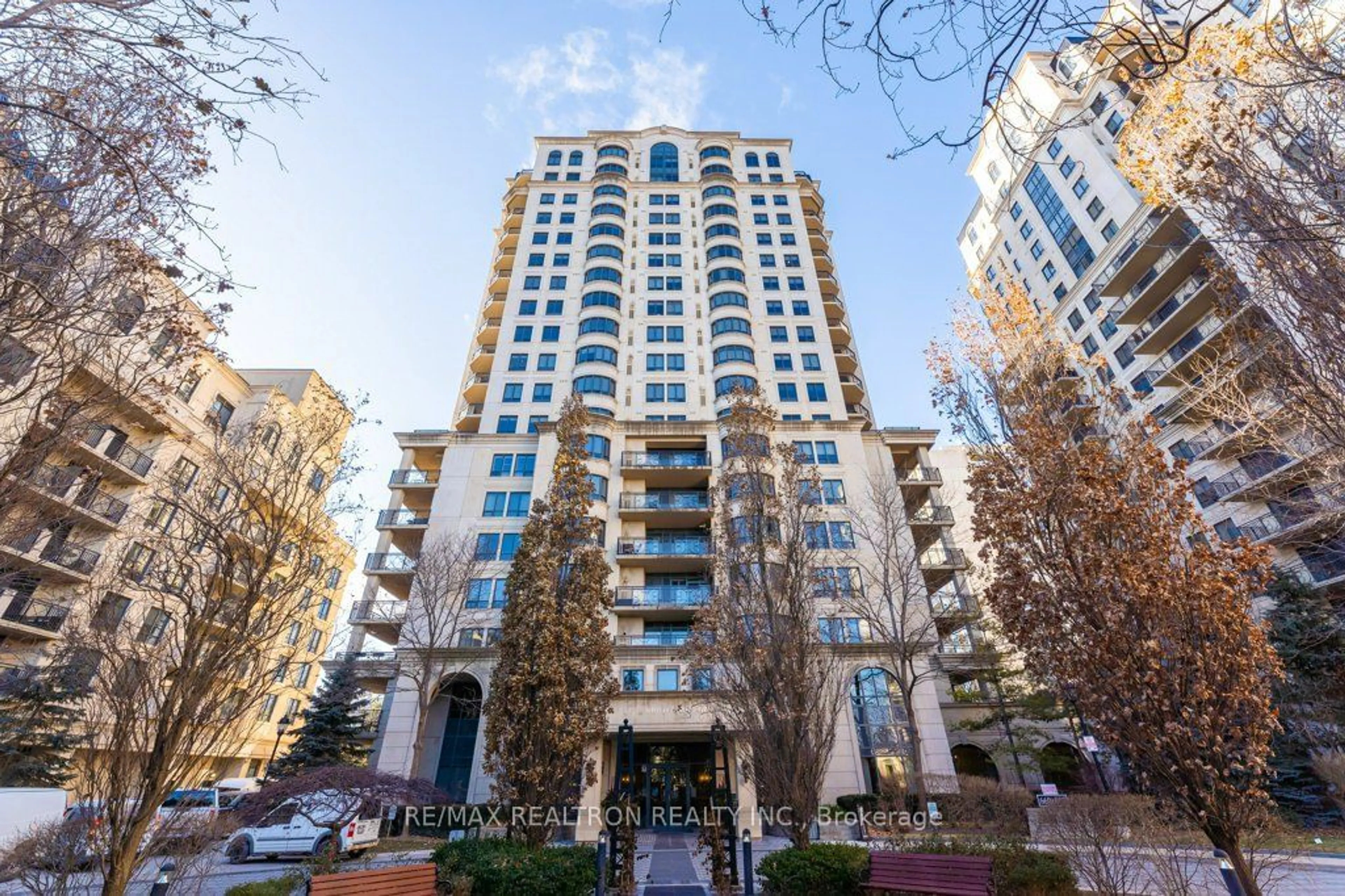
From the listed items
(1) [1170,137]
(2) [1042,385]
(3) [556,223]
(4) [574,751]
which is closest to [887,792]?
(4) [574,751]

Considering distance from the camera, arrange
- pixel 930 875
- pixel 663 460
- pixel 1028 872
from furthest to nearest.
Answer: pixel 663 460 < pixel 930 875 < pixel 1028 872

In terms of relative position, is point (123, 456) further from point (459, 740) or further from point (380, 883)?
point (380, 883)

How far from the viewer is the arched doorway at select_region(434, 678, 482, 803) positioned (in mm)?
22734

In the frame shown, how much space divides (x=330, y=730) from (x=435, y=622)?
6.45 m

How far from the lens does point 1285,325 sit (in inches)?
294

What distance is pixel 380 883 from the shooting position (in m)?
7.70

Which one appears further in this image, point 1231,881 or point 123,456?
point 123,456

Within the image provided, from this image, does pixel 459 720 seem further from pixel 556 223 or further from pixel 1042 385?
pixel 556 223

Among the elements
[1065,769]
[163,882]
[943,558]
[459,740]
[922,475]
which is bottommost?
[163,882]

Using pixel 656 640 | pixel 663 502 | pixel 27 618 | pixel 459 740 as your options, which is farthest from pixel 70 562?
pixel 663 502

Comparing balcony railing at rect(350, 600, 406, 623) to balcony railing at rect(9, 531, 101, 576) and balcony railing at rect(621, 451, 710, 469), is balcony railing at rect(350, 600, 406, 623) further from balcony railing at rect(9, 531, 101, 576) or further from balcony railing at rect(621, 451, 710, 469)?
balcony railing at rect(621, 451, 710, 469)

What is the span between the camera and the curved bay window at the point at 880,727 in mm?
21812

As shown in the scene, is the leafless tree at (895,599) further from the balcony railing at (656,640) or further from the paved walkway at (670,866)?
the paved walkway at (670,866)

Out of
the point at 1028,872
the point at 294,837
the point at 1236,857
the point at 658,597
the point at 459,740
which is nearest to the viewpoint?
the point at 1236,857
